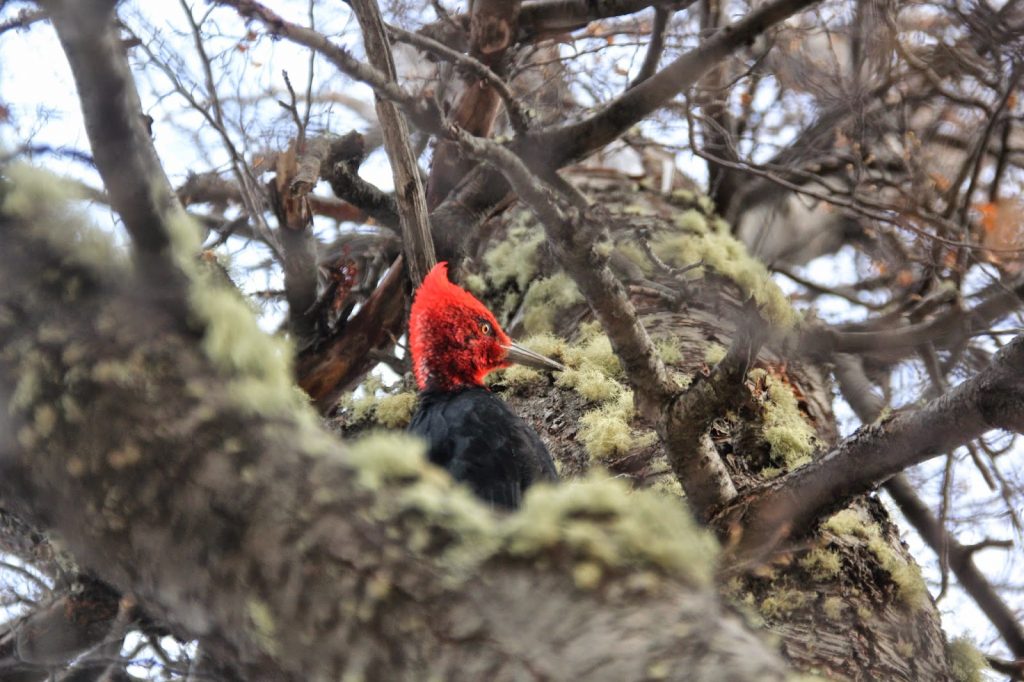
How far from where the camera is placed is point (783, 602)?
257cm

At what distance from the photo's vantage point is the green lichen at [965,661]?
2.70 m

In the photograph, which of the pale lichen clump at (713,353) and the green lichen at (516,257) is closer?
the pale lichen clump at (713,353)

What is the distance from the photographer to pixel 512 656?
1.20 m

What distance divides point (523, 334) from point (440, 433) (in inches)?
49.5

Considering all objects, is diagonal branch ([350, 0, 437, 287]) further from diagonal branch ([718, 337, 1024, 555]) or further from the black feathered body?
diagonal branch ([718, 337, 1024, 555])

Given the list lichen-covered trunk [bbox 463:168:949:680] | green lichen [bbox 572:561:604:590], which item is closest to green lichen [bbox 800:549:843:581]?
lichen-covered trunk [bbox 463:168:949:680]

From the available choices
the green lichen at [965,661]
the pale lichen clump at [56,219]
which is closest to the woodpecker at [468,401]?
the green lichen at [965,661]

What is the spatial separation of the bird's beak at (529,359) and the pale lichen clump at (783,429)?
0.73 meters

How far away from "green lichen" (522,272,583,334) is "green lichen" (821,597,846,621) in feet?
5.97

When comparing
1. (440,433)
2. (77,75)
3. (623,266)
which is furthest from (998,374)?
(623,266)

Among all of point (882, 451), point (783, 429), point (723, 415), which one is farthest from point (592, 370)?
point (882, 451)

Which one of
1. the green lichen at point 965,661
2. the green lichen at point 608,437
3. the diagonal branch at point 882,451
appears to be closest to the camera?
the diagonal branch at point 882,451

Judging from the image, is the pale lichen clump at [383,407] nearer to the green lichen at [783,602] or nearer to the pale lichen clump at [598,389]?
the pale lichen clump at [598,389]

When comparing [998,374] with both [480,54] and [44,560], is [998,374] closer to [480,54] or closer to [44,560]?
[44,560]
